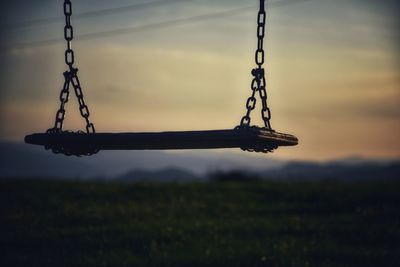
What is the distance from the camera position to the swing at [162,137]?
510cm

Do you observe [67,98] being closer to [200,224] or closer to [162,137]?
[162,137]

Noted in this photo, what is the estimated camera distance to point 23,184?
19.8 metres

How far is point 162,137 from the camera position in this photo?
17.1 ft

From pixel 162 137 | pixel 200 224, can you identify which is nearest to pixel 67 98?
pixel 162 137

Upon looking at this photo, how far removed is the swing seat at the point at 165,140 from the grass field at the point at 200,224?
545 centimetres

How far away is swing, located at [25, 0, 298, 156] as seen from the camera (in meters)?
5.10

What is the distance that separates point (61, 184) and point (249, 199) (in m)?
6.20

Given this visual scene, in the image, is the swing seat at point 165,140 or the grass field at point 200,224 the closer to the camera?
the swing seat at point 165,140

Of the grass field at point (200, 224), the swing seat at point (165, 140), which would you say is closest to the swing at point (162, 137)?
the swing seat at point (165, 140)

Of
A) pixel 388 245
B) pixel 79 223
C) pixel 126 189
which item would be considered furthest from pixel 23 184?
pixel 388 245

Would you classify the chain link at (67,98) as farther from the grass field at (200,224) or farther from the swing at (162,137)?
the grass field at (200,224)

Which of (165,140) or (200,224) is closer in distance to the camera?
(165,140)

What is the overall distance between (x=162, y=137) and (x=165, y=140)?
0.12 ft

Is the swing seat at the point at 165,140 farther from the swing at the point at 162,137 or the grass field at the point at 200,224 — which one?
the grass field at the point at 200,224
